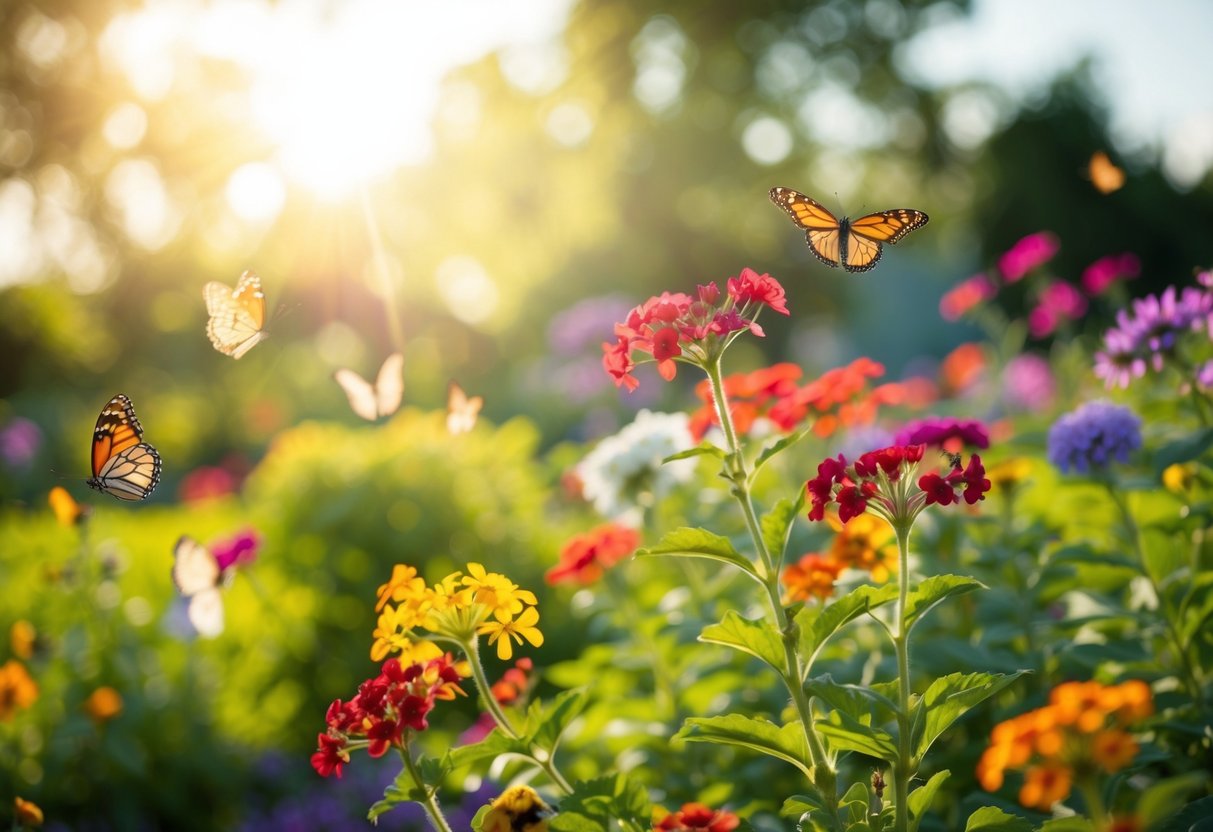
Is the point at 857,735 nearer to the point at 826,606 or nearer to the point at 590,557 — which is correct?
the point at 826,606

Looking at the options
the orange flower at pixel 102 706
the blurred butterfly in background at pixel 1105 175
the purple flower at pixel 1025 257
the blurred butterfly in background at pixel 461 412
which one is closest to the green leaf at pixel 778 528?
the blurred butterfly in background at pixel 461 412

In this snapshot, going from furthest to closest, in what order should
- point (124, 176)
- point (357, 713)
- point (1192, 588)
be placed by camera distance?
point (124, 176)
point (1192, 588)
point (357, 713)

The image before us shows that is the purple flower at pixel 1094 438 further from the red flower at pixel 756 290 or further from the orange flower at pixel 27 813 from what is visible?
the orange flower at pixel 27 813

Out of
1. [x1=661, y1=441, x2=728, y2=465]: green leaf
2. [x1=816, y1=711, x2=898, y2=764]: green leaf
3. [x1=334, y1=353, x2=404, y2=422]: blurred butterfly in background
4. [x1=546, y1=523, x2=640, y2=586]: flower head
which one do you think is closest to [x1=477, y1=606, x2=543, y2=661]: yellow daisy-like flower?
[x1=661, y1=441, x2=728, y2=465]: green leaf

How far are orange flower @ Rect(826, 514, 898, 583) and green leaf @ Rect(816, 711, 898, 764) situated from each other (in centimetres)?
63

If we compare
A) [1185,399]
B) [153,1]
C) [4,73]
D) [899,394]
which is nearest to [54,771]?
[899,394]

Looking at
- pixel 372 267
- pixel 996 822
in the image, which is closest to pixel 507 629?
pixel 996 822

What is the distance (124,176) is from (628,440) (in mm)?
14766

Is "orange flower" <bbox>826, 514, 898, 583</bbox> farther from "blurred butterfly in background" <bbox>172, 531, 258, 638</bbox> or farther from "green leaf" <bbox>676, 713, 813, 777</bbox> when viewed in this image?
"blurred butterfly in background" <bbox>172, 531, 258, 638</bbox>

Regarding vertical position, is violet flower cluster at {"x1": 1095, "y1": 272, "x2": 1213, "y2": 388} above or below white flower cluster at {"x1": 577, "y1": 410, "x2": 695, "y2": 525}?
above

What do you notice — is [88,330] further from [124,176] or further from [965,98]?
[965,98]

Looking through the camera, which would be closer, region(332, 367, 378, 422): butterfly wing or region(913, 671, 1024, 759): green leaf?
region(913, 671, 1024, 759): green leaf

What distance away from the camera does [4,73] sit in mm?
13727

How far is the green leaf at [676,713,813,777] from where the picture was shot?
5.14 ft
